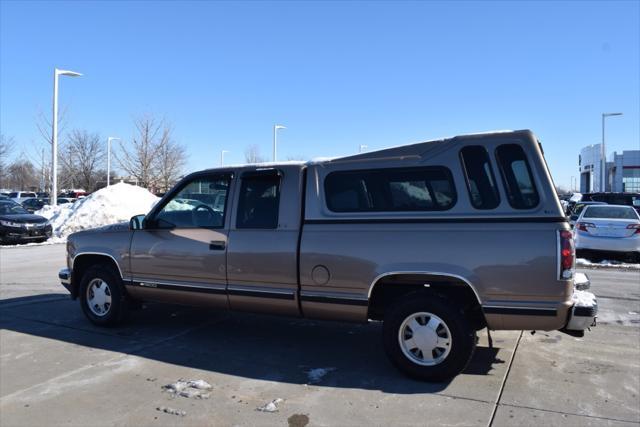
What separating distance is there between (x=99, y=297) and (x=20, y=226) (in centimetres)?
1407

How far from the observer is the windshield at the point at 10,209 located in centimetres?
1900

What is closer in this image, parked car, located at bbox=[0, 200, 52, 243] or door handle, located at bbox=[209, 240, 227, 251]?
door handle, located at bbox=[209, 240, 227, 251]

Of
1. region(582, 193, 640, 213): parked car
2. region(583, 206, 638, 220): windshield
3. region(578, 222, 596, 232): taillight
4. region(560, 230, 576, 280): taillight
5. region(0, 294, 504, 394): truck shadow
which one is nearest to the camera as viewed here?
region(560, 230, 576, 280): taillight

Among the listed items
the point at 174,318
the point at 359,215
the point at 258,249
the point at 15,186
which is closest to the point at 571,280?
the point at 359,215

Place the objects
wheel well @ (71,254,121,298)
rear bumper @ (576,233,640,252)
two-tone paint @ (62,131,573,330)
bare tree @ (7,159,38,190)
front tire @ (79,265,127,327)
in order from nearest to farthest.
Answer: two-tone paint @ (62,131,573,330) → front tire @ (79,265,127,327) → wheel well @ (71,254,121,298) → rear bumper @ (576,233,640,252) → bare tree @ (7,159,38,190)

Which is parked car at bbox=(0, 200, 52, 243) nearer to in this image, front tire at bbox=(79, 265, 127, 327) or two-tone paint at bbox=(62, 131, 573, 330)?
front tire at bbox=(79, 265, 127, 327)

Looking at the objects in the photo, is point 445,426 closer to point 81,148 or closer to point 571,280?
point 571,280

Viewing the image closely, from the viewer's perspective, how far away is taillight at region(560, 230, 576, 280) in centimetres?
412

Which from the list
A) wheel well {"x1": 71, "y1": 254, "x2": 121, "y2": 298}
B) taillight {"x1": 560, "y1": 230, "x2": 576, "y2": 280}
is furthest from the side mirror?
taillight {"x1": 560, "y1": 230, "x2": 576, "y2": 280}

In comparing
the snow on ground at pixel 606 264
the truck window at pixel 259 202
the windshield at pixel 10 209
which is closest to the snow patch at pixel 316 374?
the truck window at pixel 259 202

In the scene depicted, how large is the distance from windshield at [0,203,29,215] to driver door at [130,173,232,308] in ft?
51.5

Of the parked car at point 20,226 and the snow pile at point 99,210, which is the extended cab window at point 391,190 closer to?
the parked car at point 20,226

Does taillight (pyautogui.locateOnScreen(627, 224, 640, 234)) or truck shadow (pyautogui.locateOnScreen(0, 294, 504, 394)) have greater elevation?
taillight (pyautogui.locateOnScreen(627, 224, 640, 234))

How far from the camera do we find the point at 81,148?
56062 millimetres
